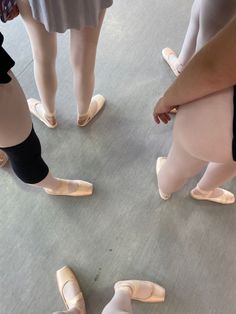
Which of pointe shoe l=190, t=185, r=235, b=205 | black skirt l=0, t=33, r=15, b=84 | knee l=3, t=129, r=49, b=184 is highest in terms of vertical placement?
black skirt l=0, t=33, r=15, b=84

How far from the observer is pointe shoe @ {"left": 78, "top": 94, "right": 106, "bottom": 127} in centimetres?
143

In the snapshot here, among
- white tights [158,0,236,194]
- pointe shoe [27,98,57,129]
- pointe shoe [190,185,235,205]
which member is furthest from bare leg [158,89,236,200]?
pointe shoe [27,98,57,129]

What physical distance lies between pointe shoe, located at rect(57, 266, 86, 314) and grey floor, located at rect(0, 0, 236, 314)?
0.03 m

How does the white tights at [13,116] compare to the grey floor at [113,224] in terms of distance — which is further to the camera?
the grey floor at [113,224]

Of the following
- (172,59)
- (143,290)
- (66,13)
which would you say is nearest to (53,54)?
(66,13)

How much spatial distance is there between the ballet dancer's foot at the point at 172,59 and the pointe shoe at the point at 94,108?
0.40 m

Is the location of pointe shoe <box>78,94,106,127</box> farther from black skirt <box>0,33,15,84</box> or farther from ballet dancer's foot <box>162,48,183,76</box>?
black skirt <box>0,33,15,84</box>

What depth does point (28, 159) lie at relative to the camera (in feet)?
2.83

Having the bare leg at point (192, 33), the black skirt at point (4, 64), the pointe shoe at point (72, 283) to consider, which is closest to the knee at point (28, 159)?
the black skirt at point (4, 64)

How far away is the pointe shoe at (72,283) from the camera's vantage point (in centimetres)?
110

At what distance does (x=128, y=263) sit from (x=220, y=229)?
403mm

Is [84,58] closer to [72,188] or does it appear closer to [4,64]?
[4,64]

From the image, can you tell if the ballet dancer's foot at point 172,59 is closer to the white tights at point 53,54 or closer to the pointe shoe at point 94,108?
the pointe shoe at point 94,108

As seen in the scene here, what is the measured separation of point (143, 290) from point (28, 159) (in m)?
0.64
